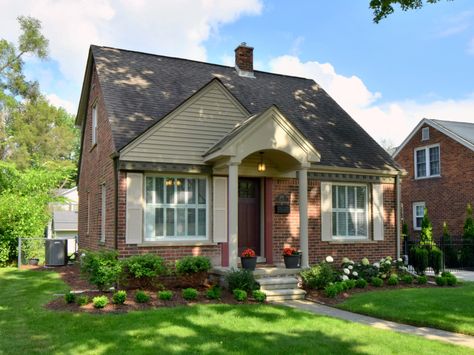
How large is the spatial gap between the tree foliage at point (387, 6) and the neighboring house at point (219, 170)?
312 centimetres

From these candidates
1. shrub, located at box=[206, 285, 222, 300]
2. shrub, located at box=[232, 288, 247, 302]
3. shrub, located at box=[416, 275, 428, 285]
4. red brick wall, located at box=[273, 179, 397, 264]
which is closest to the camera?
shrub, located at box=[232, 288, 247, 302]

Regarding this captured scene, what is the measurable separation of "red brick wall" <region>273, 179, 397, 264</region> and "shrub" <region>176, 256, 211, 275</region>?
2514mm

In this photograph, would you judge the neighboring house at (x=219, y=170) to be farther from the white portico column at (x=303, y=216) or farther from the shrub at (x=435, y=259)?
the shrub at (x=435, y=259)

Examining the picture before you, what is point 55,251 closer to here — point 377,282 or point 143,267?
point 143,267

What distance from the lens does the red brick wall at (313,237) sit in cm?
1259

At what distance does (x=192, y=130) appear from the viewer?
38.8 feet

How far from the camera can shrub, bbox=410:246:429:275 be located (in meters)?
13.7

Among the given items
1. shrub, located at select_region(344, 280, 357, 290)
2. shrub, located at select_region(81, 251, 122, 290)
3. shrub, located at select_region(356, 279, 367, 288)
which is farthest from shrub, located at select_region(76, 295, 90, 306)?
shrub, located at select_region(356, 279, 367, 288)

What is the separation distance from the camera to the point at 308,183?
12992mm

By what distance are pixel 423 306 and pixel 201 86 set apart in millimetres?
8592

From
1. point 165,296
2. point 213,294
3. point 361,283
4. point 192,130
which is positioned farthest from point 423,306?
point 192,130

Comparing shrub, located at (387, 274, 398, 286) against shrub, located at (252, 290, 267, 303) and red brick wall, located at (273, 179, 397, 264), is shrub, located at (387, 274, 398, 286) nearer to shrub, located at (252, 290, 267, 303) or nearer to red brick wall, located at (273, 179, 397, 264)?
red brick wall, located at (273, 179, 397, 264)

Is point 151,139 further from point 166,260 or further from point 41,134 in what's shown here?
point 41,134

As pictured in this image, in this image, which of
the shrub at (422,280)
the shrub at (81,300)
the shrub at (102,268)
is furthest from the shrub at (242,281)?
the shrub at (422,280)
